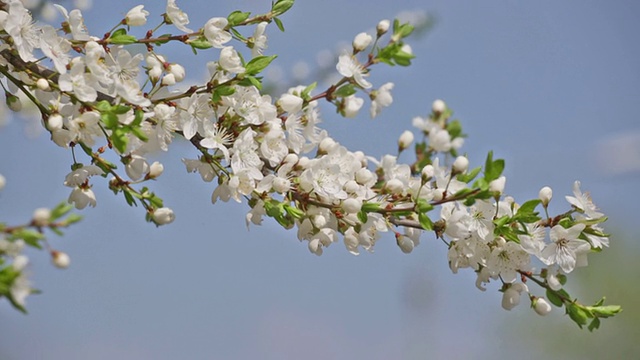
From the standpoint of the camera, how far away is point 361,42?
105 cm

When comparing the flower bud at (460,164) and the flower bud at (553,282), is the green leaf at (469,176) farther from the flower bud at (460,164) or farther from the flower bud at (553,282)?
the flower bud at (553,282)

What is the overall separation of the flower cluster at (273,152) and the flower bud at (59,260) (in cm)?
24

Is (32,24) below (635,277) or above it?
above

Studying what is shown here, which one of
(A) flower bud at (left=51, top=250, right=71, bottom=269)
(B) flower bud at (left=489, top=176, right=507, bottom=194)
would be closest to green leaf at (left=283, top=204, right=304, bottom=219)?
(B) flower bud at (left=489, top=176, right=507, bottom=194)

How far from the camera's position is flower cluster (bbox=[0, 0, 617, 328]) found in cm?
91

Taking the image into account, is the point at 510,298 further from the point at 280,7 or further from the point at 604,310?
the point at 280,7

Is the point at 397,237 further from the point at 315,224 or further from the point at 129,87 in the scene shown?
the point at 129,87

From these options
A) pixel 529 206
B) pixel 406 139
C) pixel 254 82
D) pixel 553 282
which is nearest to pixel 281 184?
pixel 254 82

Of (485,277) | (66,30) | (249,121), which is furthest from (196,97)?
(485,277)

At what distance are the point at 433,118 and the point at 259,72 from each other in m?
0.31

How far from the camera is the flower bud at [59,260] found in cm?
65

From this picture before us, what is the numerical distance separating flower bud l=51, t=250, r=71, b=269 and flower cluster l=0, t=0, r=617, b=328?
24 centimetres

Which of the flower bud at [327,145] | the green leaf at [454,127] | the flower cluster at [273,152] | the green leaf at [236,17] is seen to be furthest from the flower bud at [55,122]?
the green leaf at [454,127]

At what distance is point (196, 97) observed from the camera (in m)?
0.97
